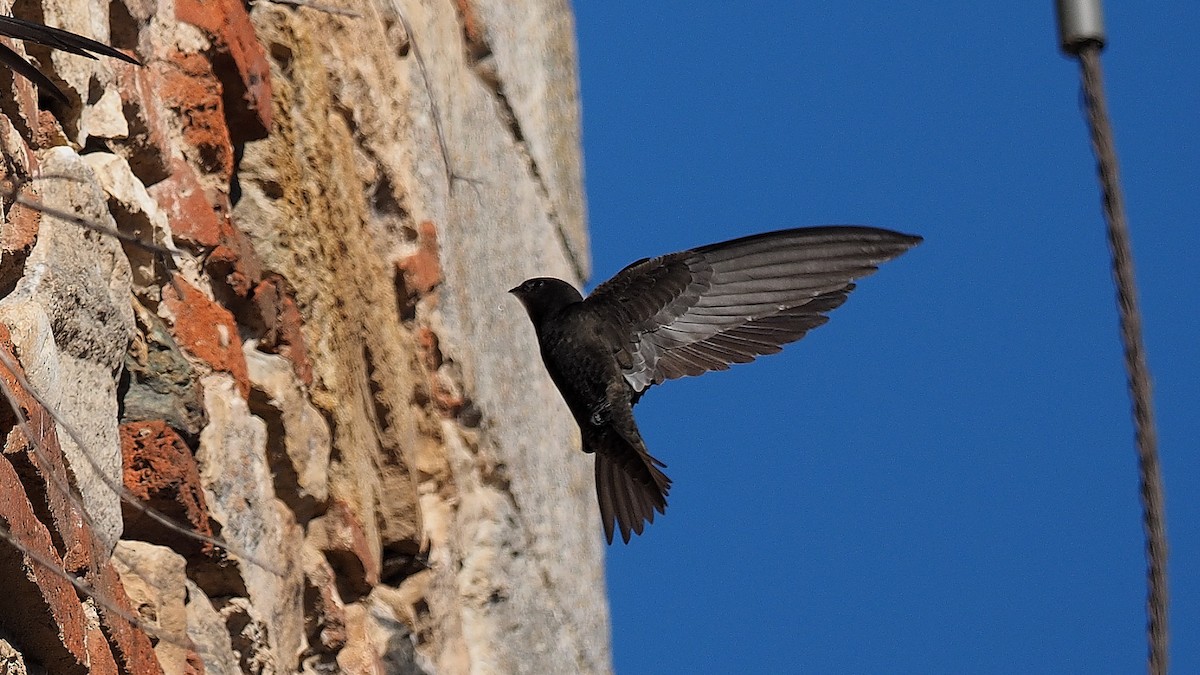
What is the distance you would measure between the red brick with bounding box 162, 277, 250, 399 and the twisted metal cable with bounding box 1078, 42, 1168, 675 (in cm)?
93

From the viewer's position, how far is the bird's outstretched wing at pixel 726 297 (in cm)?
194

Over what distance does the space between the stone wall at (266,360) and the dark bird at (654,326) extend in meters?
0.24

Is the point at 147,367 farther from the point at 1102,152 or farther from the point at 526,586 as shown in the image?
the point at 526,586

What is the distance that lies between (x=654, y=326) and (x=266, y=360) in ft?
1.60

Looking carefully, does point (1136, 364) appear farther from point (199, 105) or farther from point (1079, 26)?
point (199, 105)

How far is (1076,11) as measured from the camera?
3.56 feet

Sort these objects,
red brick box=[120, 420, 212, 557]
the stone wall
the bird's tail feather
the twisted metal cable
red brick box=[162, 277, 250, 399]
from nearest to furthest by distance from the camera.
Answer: the twisted metal cable
the stone wall
red brick box=[120, 420, 212, 557]
red brick box=[162, 277, 250, 399]
the bird's tail feather

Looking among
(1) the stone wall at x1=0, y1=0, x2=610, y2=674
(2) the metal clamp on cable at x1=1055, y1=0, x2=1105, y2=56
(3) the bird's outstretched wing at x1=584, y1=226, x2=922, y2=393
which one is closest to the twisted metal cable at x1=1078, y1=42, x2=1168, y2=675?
(2) the metal clamp on cable at x1=1055, y1=0, x2=1105, y2=56

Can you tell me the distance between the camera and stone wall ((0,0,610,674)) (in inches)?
55.1

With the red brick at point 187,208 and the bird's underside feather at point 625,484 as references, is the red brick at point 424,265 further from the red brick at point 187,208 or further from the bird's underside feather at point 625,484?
the red brick at point 187,208

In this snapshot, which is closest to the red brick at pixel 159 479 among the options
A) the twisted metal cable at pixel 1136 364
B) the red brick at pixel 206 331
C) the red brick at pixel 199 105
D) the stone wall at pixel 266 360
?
the stone wall at pixel 266 360

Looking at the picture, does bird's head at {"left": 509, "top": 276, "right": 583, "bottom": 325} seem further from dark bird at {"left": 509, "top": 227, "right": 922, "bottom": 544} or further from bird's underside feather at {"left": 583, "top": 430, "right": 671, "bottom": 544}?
bird's underside feather at {"left": 583, "top": 430, "right": 671, "bottom": 544}

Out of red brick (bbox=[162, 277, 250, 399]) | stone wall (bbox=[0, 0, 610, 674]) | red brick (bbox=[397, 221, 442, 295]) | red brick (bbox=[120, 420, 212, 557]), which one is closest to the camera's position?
stone wall (bbox=[0, 0, 610, 674])

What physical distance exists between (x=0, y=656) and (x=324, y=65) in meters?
1.09
